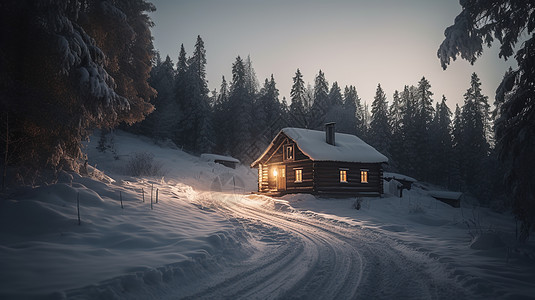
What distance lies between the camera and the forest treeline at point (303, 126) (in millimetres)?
46406

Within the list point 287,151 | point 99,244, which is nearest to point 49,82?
point 99,244

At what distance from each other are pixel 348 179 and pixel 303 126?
92.7 ft

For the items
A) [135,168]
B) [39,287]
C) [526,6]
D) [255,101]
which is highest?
[255,101]

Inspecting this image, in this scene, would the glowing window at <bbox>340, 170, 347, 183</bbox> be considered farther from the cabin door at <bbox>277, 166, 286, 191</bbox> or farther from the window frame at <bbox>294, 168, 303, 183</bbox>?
the cabin door at <bbox>277, 166, 286, 191</bbox>

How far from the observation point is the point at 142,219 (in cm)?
818

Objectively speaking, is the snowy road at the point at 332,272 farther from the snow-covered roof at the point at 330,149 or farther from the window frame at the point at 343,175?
the window frame at the point at 343,175

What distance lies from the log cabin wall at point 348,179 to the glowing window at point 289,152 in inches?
126

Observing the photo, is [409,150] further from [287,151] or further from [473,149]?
[287,151]

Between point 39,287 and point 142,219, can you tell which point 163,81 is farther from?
point 39,287

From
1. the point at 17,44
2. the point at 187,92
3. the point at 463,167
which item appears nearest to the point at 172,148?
the point at 187,92

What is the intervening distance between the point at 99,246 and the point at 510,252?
1018 centimetres

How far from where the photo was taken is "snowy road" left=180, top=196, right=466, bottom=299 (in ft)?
14.6

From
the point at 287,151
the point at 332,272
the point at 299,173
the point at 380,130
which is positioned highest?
the point at 380,130

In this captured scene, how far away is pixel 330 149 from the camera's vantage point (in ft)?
78.5
